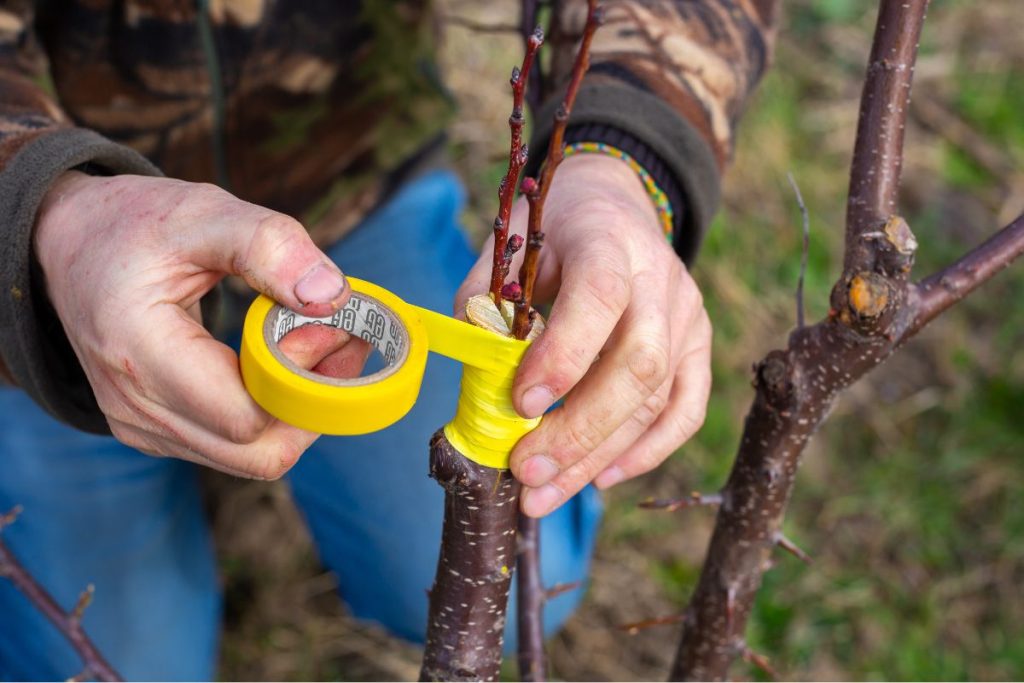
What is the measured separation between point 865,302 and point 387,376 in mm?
632

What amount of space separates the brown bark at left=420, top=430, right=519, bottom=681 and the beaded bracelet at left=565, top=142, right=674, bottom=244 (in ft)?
2.05

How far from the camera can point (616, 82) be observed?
5.61 ft

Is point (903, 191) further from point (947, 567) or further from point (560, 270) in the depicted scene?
point (560, 270)

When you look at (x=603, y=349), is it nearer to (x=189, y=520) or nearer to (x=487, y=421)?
(x=487, y=421)

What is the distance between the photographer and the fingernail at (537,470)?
3.91 feet

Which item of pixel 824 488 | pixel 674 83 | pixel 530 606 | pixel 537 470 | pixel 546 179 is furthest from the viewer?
pixel 824 488

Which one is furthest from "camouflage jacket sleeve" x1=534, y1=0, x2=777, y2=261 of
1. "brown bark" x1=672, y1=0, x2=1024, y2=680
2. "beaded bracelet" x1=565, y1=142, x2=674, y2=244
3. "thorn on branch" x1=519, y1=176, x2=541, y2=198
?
"thorn on branch" x1=519, y1=176, x2=541, y2=198

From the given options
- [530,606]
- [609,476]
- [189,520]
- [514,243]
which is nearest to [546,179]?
[514,243]

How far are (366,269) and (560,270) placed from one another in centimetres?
118

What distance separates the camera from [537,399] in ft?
3.70

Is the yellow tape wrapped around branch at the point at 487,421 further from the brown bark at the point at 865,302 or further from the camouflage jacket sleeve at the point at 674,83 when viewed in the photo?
the camouflage jacket sleeve at the point at 674,83

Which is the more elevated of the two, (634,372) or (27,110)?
(634,372)

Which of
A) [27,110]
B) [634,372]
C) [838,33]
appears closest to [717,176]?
[634,372]

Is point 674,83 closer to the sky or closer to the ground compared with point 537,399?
closer to the sky
